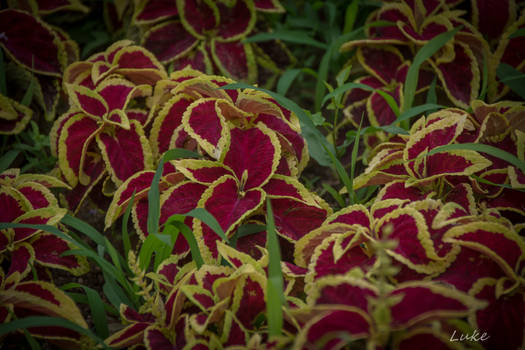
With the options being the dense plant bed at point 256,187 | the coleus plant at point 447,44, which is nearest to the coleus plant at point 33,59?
the dense plant bed at point 256,187

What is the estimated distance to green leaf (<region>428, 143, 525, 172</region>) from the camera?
3.60 ft

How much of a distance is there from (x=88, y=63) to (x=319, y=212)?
0.94 m

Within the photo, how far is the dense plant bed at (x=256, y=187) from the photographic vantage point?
0.91 m

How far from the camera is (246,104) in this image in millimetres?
1287

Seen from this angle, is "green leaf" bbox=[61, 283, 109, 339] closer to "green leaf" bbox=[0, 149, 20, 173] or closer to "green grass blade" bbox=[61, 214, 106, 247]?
"green grass blade" bbox=[61, 214, 106, 247]

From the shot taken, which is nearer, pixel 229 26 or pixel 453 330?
pixel 453 330

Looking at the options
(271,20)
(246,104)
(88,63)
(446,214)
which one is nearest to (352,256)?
(446,214)

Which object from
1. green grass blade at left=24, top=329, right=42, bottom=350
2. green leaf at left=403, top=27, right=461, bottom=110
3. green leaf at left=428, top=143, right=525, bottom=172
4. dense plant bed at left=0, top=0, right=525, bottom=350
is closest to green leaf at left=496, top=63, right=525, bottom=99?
dense plant bed at left=0, top=0, right=525, bottom=350

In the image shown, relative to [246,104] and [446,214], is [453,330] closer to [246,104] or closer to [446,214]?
[446,214]

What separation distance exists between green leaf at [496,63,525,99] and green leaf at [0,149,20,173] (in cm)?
163

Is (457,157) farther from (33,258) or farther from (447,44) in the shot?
(33,258)

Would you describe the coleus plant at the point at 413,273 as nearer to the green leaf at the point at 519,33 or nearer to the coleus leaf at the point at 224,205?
the coleus leaf at the point at 224,205

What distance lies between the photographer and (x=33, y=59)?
5.66 ft

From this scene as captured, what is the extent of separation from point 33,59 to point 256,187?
1093 millimetres
